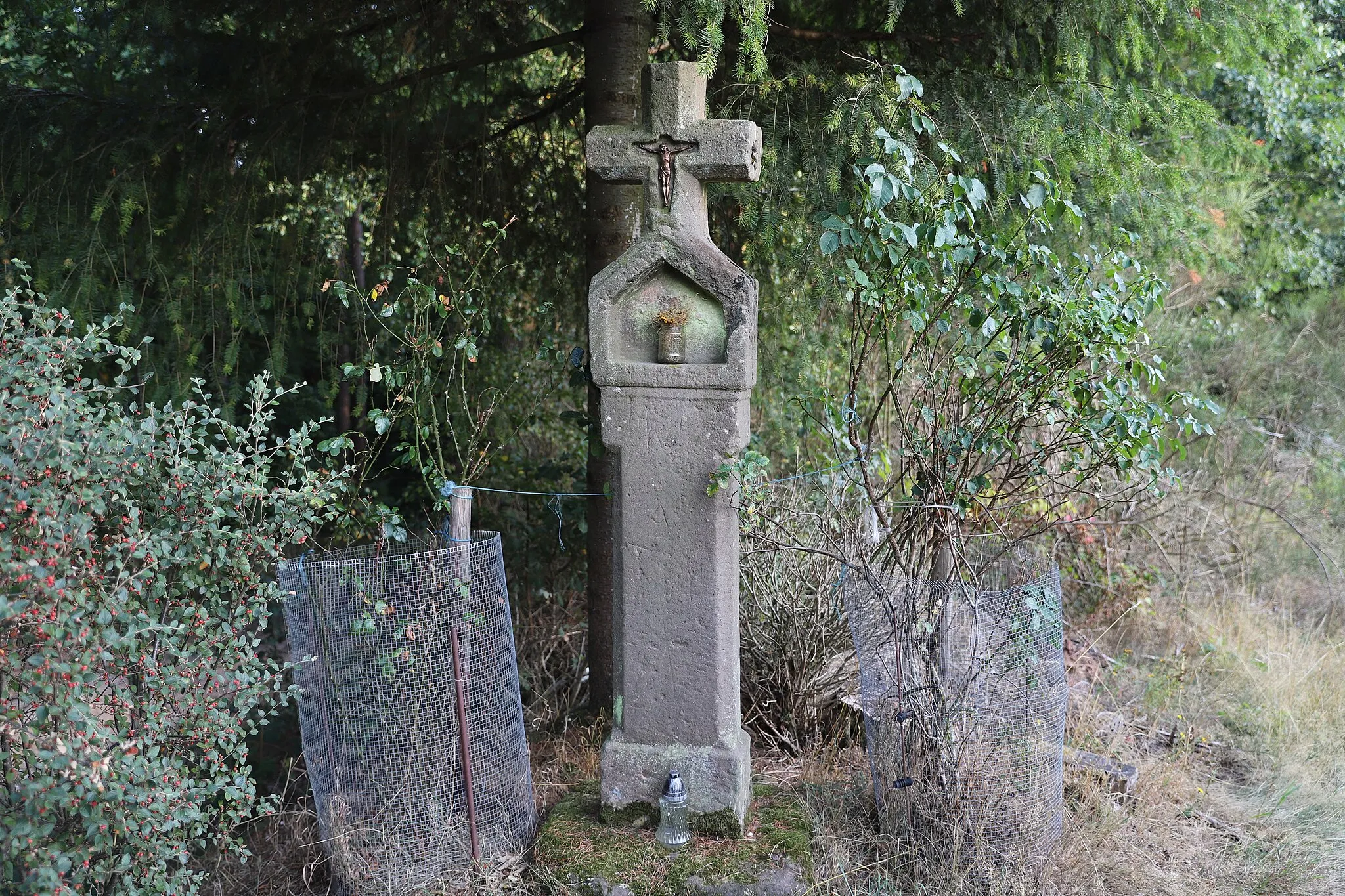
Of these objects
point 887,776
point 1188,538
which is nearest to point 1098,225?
point 887,776

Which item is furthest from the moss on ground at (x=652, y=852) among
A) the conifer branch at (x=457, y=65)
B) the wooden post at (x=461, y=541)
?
the conifer branch at (x=457, y=65)

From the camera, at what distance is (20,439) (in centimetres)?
257

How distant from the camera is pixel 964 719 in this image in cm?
358

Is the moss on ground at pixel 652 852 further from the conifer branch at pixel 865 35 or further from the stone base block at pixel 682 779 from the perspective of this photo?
the conifer branch at pixel 865 35

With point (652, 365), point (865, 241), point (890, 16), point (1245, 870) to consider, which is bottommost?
point (1245, 870)

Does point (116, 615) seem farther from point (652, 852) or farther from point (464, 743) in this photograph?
point (652, 852)

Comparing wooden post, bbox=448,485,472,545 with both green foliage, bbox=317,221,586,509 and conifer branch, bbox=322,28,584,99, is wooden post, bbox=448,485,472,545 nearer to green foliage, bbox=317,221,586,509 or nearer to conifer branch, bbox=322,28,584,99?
green foliage, bbox=317,221,586,509

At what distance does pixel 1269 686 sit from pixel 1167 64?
10.4 ft

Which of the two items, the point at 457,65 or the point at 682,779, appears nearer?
the point at 682,779

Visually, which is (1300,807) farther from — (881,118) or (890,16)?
(890,16)

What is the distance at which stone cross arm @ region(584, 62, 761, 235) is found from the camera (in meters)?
3.38

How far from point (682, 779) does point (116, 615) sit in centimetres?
188

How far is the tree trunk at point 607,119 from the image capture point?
173 inches

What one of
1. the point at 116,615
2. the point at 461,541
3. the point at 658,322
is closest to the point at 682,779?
the point at 461,541
